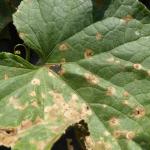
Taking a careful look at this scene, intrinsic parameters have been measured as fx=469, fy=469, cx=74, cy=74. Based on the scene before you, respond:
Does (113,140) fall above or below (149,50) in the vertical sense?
below

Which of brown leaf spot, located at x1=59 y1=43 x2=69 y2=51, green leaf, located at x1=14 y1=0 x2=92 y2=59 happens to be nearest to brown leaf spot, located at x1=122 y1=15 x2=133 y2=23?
green leaf, located at x1=14 y1=0 x2=92 y2=59

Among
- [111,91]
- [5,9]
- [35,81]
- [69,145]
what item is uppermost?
[5,9]

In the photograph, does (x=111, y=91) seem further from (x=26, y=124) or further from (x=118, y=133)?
(x=26, y=124)

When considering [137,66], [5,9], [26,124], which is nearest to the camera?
[26,124]

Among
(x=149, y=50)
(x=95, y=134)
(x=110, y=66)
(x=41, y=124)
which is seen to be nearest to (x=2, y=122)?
(x=41, y=124)

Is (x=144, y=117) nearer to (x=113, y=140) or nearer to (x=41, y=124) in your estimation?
(x=113, y=140)

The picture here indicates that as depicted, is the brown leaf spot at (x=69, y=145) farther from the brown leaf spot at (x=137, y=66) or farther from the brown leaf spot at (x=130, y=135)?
the brown leaf spot at (x=137, y=66)

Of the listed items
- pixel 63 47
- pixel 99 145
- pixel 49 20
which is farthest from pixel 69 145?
pixel 49 20

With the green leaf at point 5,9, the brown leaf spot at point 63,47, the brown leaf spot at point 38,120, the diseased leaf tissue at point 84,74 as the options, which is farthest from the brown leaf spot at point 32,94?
the green leaf at point 5,9
